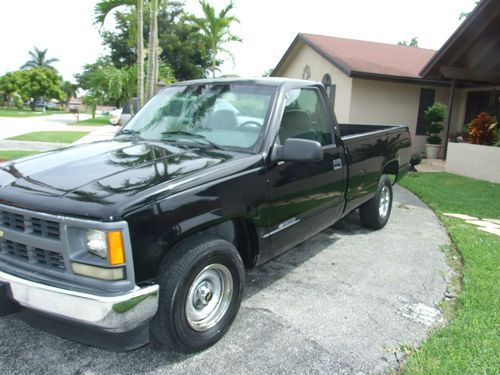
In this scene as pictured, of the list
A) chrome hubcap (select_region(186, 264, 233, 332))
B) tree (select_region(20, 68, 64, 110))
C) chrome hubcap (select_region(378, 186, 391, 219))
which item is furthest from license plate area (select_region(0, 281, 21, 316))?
tree (select_region(20, 68, 64, 110))

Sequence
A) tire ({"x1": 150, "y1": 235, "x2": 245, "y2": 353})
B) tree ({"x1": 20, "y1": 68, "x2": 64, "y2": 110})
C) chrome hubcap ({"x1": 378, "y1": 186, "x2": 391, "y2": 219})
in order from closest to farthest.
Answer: tire ({"x1": 150, "y1": 235, "x2": 245, "y2": 353}) → chrome hubcap ({"x1": 378, "y1": 186, "x2": 391, "y2": 219}) → tree ({"x1": 20, "y1": 68, "x2": 64, "y2": 110})

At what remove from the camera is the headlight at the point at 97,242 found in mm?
2445

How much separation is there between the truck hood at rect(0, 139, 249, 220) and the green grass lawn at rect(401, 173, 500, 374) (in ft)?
6.53

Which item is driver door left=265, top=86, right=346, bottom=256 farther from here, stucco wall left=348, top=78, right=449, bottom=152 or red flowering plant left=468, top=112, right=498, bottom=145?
stucco wall left=348, top=78, right=449, bottom=152

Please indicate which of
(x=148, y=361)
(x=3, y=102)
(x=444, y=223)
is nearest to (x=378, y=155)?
(x=444, y=223)

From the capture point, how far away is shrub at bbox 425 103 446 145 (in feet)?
45.7

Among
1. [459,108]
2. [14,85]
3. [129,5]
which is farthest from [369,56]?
[14,85]

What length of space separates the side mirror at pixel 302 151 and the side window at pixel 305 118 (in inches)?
17.2

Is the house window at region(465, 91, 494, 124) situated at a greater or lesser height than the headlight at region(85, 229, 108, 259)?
greater

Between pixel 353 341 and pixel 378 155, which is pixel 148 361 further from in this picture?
pixel 378 155

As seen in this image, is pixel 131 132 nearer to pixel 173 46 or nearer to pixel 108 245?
pixel 108 245

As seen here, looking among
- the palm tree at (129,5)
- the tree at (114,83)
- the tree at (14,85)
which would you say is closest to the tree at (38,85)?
the tree at (14,85)

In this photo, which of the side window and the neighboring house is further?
the neighboring house

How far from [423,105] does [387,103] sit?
1585mm
